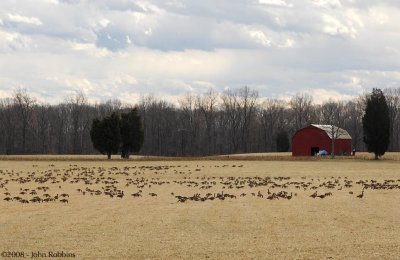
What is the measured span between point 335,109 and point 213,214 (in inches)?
5560

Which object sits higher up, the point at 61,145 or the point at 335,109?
the point at 335,109

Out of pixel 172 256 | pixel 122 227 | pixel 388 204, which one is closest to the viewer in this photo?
pixel 172 256

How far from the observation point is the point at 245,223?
18109mm

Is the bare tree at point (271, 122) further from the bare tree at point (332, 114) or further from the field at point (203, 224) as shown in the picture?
the field at point (203, 224)

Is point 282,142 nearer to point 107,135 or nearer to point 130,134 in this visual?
point 130,134

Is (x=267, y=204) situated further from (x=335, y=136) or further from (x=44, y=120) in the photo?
(x=44, y=120)

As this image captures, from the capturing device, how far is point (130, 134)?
A: 93.6 m

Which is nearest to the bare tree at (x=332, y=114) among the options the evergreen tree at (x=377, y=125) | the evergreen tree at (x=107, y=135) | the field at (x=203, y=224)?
the evergreen tree at (x=377, y=125)

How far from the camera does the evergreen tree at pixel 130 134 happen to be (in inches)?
3686

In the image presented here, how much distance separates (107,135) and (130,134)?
4946 mm

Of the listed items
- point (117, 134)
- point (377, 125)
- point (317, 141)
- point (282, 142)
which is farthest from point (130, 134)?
point (282, 142)

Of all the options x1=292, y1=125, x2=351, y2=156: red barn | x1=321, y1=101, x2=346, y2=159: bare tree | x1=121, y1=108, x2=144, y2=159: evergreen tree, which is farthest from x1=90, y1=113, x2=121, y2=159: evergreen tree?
x1=321, y1=101, x2=346, y2=159: bare tree

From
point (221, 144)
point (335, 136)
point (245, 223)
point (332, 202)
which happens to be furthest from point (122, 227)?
point (221, 144)

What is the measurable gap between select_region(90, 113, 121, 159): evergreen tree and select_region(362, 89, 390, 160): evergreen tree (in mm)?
38829
